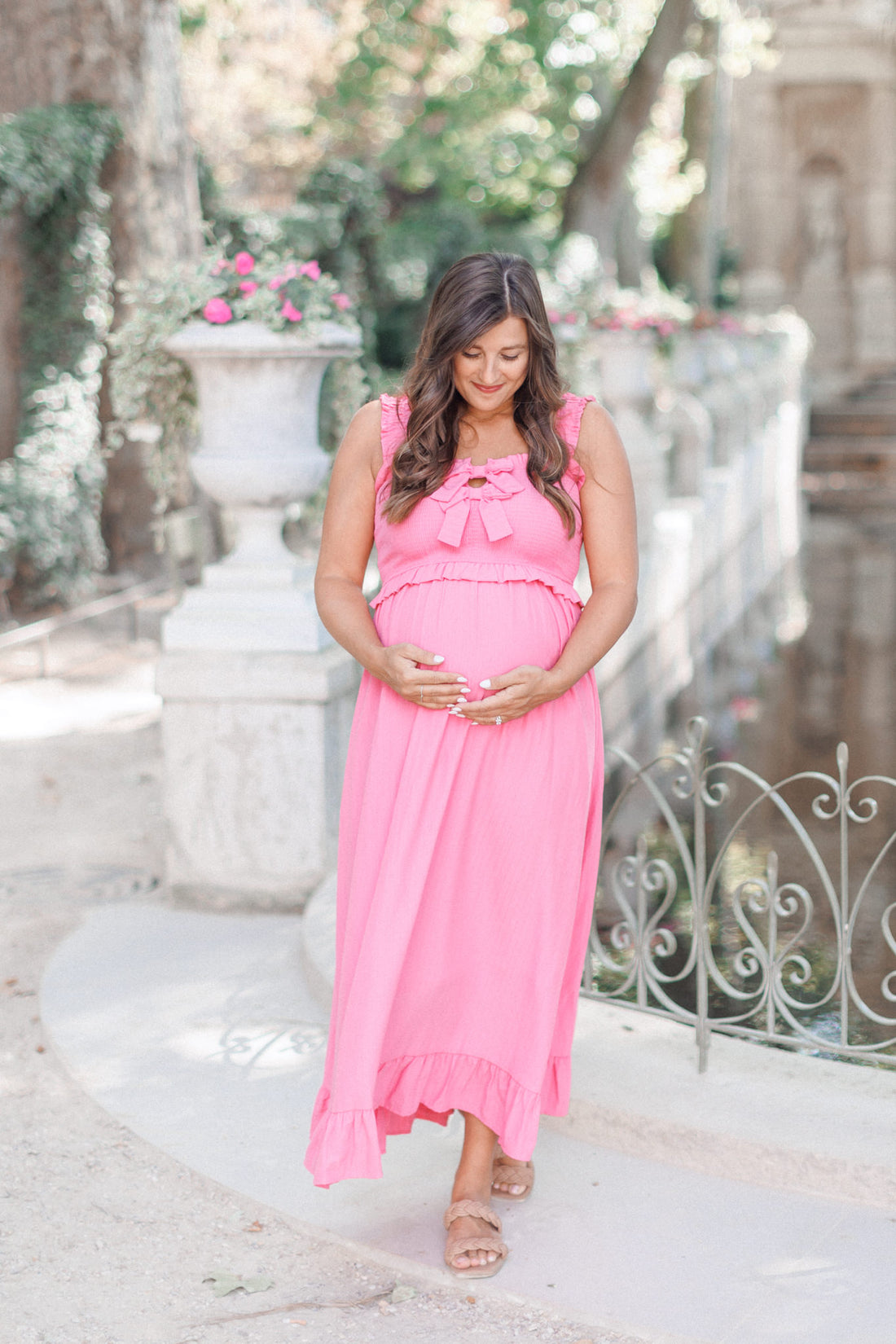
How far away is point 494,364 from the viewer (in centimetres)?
290

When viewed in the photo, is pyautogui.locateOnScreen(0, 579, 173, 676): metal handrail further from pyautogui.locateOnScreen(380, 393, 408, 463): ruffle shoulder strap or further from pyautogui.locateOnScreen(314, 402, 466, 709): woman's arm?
pyautogui.locateOnScreen(380, 393, 408, 463): ruffle shoulder strap

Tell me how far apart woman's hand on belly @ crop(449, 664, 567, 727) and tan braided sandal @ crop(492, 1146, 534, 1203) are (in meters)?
0.99

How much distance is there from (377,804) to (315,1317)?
0.94 m

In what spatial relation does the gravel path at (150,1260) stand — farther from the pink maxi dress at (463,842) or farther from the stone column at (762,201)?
Result: the stone column at (762,201)

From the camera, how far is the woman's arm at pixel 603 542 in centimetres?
302

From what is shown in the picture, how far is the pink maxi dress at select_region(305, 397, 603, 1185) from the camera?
2.97 metres

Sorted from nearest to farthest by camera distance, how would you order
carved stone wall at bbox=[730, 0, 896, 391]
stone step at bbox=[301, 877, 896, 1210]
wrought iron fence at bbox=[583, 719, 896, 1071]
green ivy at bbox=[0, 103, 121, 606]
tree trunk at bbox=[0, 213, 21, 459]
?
1. stone step at bbox=[301, 877, 896, 1210]
2. wrought iron fence at bbox=[583, 719, 896, 1071]
3. green ivy at bbox=[0, 103, 121, 606]
4. tree trunk at bbox=[0, 213, 21, 459]
5. carved stone wall at bbox=[730, 0, 896, 391]

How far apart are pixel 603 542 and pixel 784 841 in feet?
10.3

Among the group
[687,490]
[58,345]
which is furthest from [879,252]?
[58,345]

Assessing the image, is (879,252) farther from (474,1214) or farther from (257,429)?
(474,1214)

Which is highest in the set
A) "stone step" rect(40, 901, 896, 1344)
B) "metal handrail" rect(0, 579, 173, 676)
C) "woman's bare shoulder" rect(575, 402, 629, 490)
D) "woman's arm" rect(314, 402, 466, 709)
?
"woman's bare shoulder" rect(575, 402, 629, 490)

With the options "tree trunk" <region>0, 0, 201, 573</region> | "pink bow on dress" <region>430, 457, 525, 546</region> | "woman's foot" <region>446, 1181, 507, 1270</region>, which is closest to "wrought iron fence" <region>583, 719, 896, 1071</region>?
"woman's foot" <region>446, 1181, 507, 1270</region>

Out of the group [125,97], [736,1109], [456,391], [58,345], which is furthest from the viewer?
[58,345]

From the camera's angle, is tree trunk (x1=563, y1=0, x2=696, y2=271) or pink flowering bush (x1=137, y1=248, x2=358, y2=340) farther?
tree trunk (x1=563, y1=0, x2=696, y2=271)
